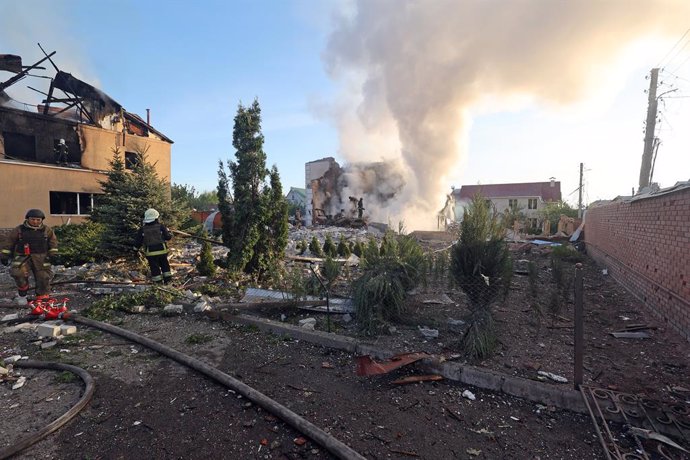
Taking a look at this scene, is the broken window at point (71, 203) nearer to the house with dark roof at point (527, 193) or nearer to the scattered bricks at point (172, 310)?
the scattered bricks at point (172, 310)

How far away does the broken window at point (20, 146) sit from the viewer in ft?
47.0

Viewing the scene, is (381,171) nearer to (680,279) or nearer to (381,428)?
(680,279)

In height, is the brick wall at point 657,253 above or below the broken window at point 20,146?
below

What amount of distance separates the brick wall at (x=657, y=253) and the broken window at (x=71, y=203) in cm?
1802

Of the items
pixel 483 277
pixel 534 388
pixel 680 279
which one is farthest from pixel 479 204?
pixel 680 279

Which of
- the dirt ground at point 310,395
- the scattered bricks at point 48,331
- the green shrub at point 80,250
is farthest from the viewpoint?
the green shrub at point 80,250

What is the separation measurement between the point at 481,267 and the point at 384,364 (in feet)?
5.29

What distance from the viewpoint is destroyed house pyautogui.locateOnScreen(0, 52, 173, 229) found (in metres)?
13.9

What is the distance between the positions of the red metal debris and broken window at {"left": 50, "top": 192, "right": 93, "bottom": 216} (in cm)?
1562

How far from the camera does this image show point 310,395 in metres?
3.27

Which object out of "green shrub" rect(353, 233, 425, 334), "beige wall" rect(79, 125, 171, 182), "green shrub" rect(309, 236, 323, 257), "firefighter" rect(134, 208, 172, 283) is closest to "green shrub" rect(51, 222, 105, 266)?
"firefighter" rect(134, 208, 172, 283)

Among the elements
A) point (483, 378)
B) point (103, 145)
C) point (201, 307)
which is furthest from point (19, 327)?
point (103, 145)


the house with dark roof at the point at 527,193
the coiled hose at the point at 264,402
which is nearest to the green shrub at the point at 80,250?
the coiled hose at the point at 264,402

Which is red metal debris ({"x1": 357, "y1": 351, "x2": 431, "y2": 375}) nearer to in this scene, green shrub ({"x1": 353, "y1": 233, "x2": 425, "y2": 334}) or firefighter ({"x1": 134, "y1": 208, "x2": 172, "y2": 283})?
green shrub ({"x1": 353, "y1": 233, "x2": 425, "y2": 334})
